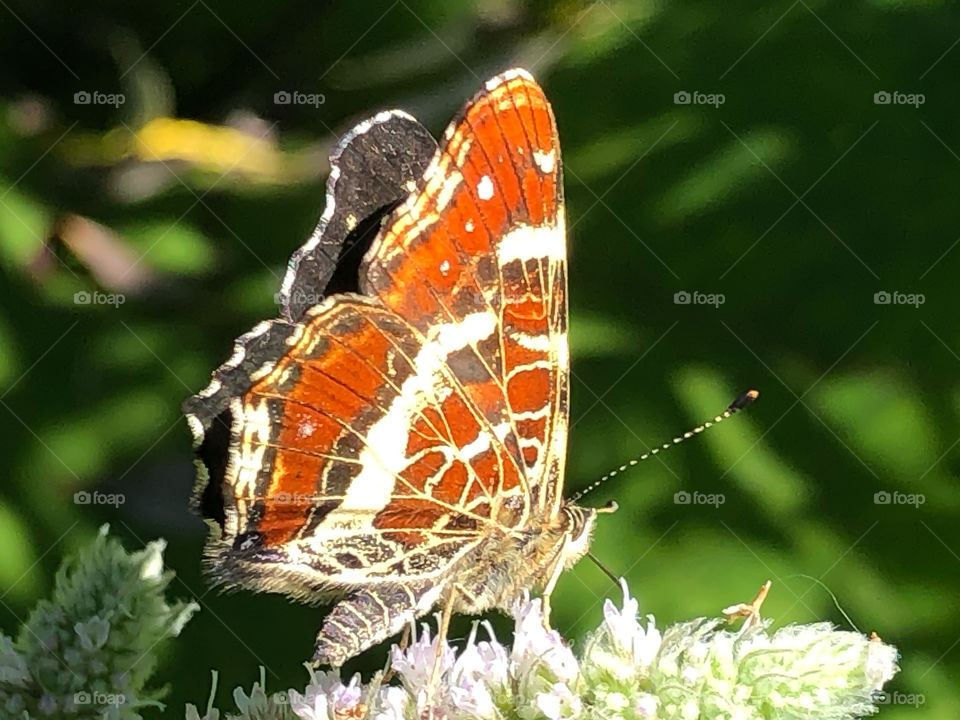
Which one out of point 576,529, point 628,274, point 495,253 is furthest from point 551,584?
point 628,274

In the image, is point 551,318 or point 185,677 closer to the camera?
point 551,318

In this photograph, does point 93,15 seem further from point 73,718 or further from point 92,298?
point 73,718

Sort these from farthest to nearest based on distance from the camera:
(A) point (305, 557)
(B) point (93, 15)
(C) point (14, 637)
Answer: (B) point (93, 15) < (C) point (14, 637) < (A) point (305, 557)

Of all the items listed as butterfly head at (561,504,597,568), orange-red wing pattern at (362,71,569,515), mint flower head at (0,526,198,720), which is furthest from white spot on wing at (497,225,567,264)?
mint flower head at (0,526,198,720)

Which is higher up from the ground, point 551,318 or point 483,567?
point 551,318

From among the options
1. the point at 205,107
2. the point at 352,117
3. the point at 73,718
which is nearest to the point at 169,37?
the point at 205,107

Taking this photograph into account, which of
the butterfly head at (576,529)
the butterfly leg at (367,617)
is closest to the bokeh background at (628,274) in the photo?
the butterfly head at (576,529)
